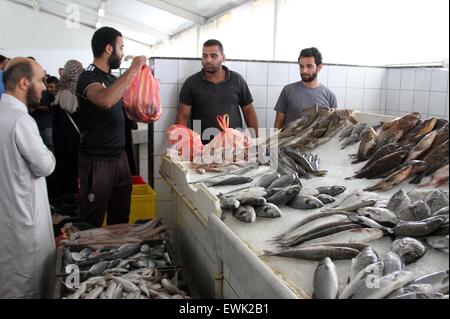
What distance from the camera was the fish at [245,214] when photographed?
2246 millimetres

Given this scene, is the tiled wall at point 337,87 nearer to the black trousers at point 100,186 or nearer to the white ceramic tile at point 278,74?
the white ceramic tile at point 278,74

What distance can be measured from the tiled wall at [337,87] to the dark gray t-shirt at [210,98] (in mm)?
370

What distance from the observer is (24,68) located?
3082 millimetres

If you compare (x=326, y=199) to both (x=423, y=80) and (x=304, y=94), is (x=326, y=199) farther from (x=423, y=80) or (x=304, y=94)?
(x=423, y=80)

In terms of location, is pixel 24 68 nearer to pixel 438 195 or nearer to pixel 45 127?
pixel 438 195

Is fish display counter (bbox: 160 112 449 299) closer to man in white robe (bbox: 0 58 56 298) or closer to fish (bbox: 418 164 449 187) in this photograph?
fish (bbox: 418 164 449 187)

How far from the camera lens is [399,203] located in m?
2.09

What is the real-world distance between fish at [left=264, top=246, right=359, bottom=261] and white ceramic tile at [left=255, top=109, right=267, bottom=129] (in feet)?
11.9

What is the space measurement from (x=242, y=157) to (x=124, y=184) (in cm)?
109

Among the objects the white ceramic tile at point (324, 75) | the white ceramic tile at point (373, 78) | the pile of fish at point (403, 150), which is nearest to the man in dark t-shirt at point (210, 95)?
the white ceramic tile at point (324, 75)

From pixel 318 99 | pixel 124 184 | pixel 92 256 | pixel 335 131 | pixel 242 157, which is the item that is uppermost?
pixel 318 99

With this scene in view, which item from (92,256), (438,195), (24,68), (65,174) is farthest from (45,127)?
(438,195)

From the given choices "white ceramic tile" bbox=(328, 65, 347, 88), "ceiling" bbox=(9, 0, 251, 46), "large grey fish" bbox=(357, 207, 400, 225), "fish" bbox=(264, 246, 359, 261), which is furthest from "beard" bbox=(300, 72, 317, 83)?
"ceiling" bbox=(9, 0, 251, 46)

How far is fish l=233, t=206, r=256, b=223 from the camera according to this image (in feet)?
7.37
